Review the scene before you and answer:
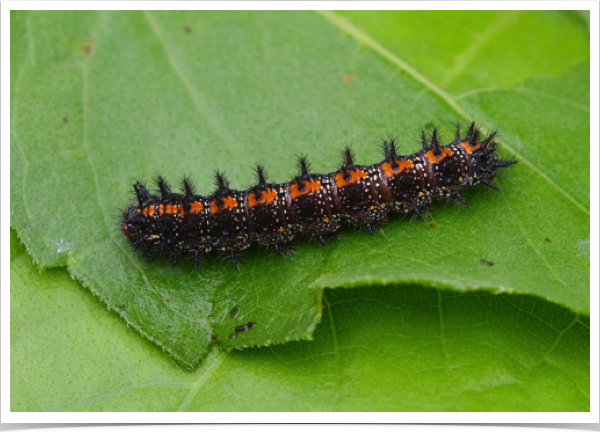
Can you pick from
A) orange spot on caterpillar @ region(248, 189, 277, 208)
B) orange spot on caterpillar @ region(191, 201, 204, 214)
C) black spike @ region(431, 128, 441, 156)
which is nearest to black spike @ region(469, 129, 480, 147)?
black spike @ region(431, 128, 441, 156)

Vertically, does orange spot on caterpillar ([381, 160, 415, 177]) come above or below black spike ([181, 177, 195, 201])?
above

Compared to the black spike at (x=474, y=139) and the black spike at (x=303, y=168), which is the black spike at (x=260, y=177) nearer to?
the black spike at (x=303, y=168)

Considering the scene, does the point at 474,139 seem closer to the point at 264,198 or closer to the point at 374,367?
the point at 264,198

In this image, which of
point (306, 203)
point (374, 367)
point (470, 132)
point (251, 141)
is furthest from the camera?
point (251, 141)

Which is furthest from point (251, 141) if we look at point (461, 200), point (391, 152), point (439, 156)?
point (461, 200)

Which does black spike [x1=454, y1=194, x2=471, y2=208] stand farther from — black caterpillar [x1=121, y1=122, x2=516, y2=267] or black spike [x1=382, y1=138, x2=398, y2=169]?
black spike [x1=382, y1=138, x2=398, y2=169]

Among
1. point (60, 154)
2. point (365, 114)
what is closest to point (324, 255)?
point (365, 114)

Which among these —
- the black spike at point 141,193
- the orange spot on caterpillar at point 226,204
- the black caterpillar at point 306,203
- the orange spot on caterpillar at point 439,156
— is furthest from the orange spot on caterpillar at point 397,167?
the black spike at point 141,193
